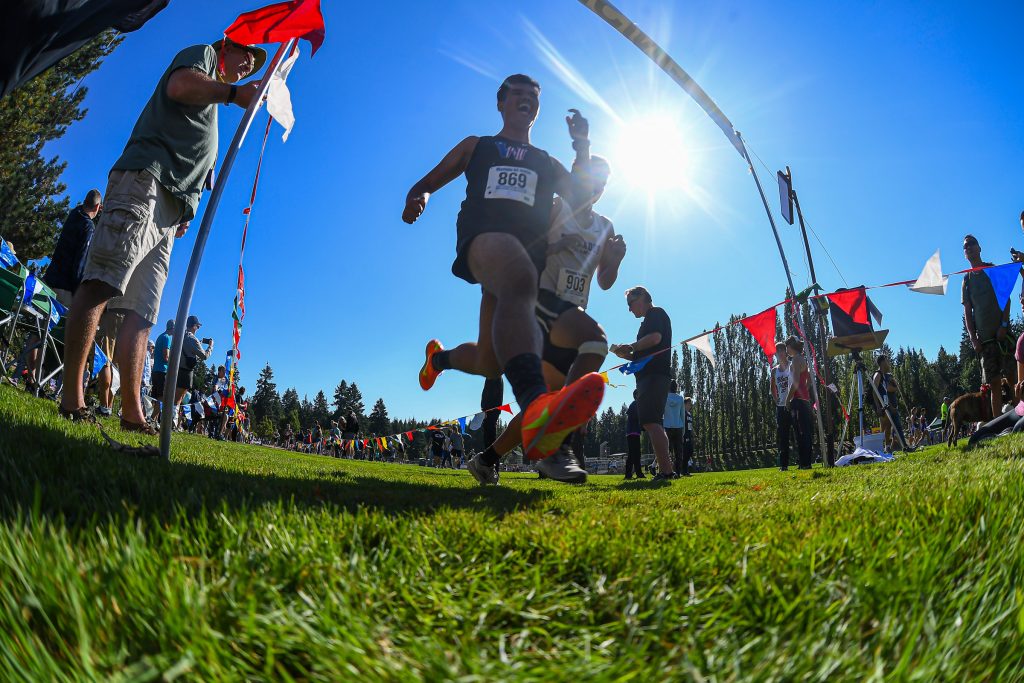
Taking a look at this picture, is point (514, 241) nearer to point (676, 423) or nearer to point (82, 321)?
point (82, 321)

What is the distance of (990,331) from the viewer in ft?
21.2

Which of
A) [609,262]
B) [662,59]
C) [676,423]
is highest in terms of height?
[662,59]

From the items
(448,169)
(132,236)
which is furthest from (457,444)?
(132,236)

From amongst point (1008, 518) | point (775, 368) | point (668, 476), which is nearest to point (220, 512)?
point (1008, 518)

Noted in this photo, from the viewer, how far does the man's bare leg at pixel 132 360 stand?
3.07 m

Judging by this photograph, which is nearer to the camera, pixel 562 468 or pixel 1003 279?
pixel 562 468

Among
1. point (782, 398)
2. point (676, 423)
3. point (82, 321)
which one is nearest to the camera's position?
point (82, 321)

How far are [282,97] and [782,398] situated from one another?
859cm

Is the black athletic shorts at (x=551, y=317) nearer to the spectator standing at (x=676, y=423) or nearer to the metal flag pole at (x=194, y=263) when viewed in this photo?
the metal flag pole at (x=194, y=263)

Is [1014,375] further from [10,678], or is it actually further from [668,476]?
[10,678]

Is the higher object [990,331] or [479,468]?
[990,331]

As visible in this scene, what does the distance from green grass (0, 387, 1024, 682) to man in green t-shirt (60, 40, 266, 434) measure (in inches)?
75.3

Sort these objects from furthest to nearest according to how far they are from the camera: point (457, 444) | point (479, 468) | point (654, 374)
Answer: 1. point (457, 444)
2. point (654, 374)
3. point (479, 468)

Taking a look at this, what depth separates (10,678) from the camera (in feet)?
1.97
